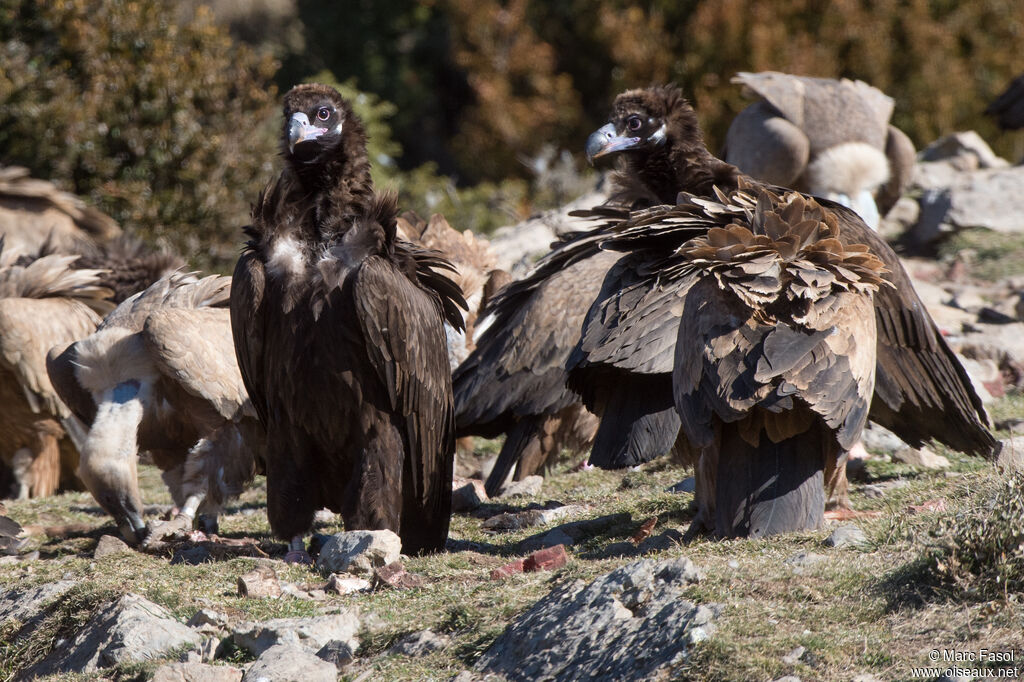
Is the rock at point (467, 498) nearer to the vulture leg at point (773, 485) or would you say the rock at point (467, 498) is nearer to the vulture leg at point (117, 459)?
the vulture leg at point (117, 459)

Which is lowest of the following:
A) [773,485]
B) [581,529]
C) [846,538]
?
[581,529]

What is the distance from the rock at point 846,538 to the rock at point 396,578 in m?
1.56

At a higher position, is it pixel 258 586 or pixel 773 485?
pixel 773 485

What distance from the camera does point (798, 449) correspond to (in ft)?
15.5

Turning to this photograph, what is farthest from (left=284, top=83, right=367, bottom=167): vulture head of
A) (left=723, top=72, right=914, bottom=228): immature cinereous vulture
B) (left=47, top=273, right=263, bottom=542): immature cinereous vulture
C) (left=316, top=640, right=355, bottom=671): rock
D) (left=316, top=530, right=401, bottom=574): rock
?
(left=723, top=72, right=914, bottom=228): immature cinereous vulture

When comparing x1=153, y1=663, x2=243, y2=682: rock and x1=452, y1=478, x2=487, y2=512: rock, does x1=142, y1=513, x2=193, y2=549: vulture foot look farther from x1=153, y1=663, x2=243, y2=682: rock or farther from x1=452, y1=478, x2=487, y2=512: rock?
x1=153, y1=663, x2=243, y2=682: rock

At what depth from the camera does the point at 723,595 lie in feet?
12.5

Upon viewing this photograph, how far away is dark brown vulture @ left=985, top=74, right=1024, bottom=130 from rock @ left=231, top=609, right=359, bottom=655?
45.7 ft

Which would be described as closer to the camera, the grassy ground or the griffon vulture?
the grassy ground

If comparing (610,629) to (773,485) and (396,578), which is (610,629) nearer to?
(773,485)

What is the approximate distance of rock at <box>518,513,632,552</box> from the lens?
576 cm

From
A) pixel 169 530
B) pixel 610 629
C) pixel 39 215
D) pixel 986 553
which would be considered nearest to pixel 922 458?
pixel 986 553

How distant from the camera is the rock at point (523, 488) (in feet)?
23.7

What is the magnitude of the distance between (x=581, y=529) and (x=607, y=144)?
6.45 feet
